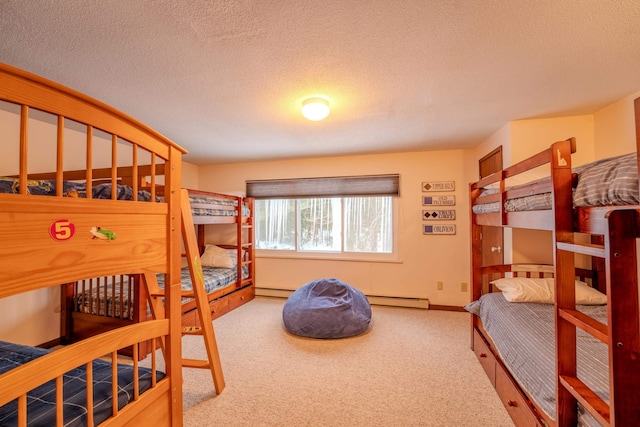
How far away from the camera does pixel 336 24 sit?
1315mm

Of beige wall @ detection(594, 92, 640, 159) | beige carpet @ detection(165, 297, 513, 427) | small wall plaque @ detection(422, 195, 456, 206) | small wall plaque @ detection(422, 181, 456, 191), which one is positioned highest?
beige wall @ detection(594, 92, 640, 159)

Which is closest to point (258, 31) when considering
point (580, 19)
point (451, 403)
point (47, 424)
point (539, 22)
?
point (539, 22)

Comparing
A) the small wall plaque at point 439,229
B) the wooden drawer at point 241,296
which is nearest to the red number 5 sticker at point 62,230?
the wooden drawer at point 241,296

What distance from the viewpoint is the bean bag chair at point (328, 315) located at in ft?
9.01

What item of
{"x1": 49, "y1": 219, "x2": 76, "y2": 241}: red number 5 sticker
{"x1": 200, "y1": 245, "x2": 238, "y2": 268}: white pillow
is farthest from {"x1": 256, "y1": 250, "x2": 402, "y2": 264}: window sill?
{"x1": 49, "y1": 219, "x2": 76, "y2": 241}: red number 5 sticker

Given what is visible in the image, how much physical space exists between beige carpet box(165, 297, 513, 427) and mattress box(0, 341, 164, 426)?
0.74 metres

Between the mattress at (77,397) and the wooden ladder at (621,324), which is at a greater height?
the wooden ladder at (621,324)

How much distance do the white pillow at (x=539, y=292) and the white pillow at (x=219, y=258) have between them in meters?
3.42

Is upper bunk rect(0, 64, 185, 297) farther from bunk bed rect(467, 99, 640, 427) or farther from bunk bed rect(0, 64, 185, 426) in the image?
bunk bed rect(467, 99, 640, 427)

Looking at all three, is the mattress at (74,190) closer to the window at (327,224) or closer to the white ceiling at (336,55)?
the white ceiling at (336,55)

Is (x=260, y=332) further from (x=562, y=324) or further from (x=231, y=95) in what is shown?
(x=562, y=324)

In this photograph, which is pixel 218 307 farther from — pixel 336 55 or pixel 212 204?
pixel 336 55

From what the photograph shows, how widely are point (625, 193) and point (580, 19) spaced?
3.33 feet

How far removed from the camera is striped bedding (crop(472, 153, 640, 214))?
2.87 feet
